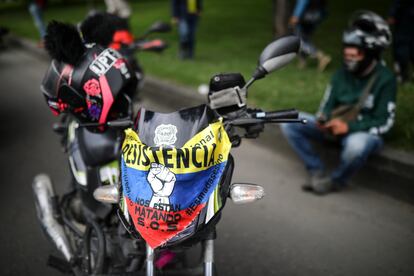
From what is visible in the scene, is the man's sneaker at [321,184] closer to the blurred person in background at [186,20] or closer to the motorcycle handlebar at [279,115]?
the motorcycle handlebar at [279,115]

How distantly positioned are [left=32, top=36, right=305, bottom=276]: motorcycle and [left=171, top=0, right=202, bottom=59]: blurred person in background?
5861 mm

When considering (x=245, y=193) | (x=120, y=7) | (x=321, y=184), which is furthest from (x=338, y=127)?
(x=120, y=7)

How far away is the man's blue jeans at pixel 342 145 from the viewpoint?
11.5 ft

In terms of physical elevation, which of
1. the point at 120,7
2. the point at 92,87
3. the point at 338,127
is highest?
the point at 92,87

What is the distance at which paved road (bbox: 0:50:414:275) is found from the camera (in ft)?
9.71

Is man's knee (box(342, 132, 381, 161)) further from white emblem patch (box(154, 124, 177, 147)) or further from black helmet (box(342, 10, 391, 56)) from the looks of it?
white emblem patch (box(154, 124, 177, 147))

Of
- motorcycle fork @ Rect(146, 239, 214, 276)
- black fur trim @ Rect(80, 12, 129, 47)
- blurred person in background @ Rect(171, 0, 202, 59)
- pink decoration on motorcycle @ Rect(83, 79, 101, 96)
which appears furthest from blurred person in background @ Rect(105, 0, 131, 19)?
motorcycle fork @ Rect(146, 239, 214, 276)

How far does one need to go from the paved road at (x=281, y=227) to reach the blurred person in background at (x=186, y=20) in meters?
3.94

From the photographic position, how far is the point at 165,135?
1.83 metres

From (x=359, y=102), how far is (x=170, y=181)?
2.39m

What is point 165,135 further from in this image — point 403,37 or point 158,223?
point 403,37

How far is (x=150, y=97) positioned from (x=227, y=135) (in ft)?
16.7

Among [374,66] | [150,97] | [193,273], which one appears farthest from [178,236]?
[150,97]

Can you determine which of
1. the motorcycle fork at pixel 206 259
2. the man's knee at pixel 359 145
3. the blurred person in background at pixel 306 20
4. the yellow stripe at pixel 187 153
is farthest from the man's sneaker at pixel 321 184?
the blurred person in background at pixel 306 20
